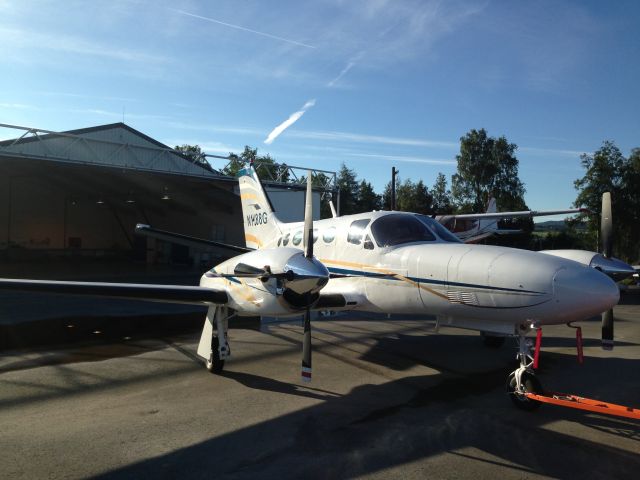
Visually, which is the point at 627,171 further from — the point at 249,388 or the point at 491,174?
the point at 249,388

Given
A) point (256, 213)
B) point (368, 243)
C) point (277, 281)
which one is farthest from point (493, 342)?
point (256, 213)

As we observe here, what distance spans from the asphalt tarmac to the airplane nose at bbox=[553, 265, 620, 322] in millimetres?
1393

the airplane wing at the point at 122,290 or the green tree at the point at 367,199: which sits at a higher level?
the green tree at the point at 367,199

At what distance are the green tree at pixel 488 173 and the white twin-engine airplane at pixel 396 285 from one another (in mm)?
41256

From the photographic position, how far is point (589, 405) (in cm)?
514

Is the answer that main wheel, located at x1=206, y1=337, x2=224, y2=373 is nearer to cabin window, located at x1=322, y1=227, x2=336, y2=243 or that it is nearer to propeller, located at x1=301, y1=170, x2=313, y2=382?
propeller, located at x1=301, y1=170, x2=313, y2=382

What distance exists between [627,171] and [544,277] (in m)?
28.5

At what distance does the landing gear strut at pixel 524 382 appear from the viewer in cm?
590

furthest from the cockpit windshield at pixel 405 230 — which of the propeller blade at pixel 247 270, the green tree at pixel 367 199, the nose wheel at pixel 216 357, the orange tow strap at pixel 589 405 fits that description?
the green tree at pixel 367 199

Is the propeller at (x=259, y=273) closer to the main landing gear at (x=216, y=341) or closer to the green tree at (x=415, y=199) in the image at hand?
the main landing gear at (x=216, y=341)

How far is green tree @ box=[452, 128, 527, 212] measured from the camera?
1847 inches

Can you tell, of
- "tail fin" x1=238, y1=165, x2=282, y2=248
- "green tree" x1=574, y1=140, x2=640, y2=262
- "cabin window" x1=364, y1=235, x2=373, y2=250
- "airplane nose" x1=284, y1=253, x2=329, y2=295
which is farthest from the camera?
"green tree" x1=574, y1=140, x2=640, y2=262

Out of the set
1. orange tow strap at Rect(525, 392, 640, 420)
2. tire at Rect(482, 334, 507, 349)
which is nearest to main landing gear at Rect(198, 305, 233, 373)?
orange tow strap at Rect(525, 392, 640, 420)

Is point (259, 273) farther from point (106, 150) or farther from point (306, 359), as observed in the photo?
point (106, 150)
